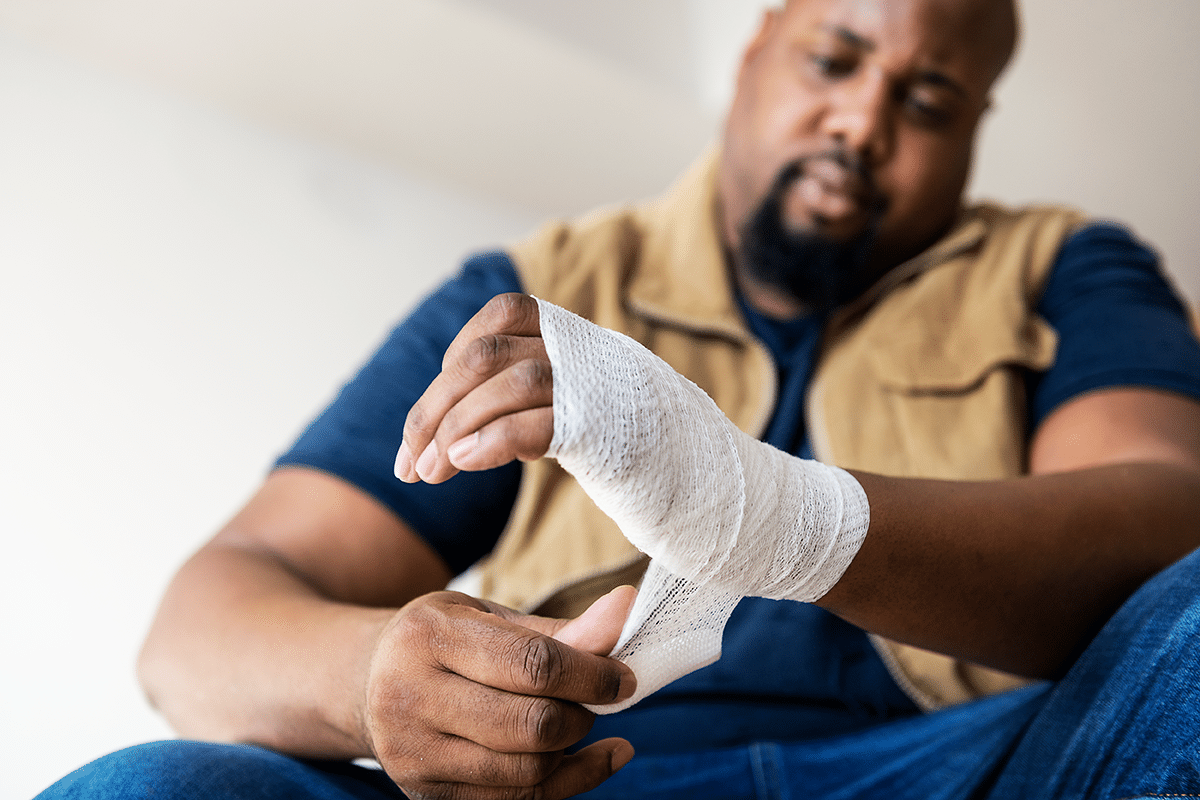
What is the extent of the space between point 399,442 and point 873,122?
21.9 inches

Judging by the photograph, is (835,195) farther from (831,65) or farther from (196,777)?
(196,777)

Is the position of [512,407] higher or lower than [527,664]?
higher

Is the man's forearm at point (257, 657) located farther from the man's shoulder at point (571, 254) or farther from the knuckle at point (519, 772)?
the man's shoulder at point (571, 254)

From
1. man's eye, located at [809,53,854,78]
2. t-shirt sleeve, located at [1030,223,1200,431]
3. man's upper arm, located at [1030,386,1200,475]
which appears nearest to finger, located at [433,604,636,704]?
man's upper arm, located at [1030,386,1200,475]

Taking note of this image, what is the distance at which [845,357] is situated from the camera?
0.83 metres

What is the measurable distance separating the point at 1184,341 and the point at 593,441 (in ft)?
2.19

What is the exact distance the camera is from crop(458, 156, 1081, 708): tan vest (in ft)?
2.34

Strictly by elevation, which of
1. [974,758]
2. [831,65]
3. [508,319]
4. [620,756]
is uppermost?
[831,65]

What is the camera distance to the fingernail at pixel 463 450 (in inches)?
13.2

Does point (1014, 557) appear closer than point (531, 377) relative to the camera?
No

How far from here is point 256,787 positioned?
0.43 meters

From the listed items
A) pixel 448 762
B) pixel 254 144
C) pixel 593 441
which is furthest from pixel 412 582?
pixel 254 144

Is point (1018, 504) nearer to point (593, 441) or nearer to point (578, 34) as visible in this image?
point (593, 441)

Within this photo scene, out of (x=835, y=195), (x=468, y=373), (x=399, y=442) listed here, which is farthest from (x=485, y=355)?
(x=835, y=195)
